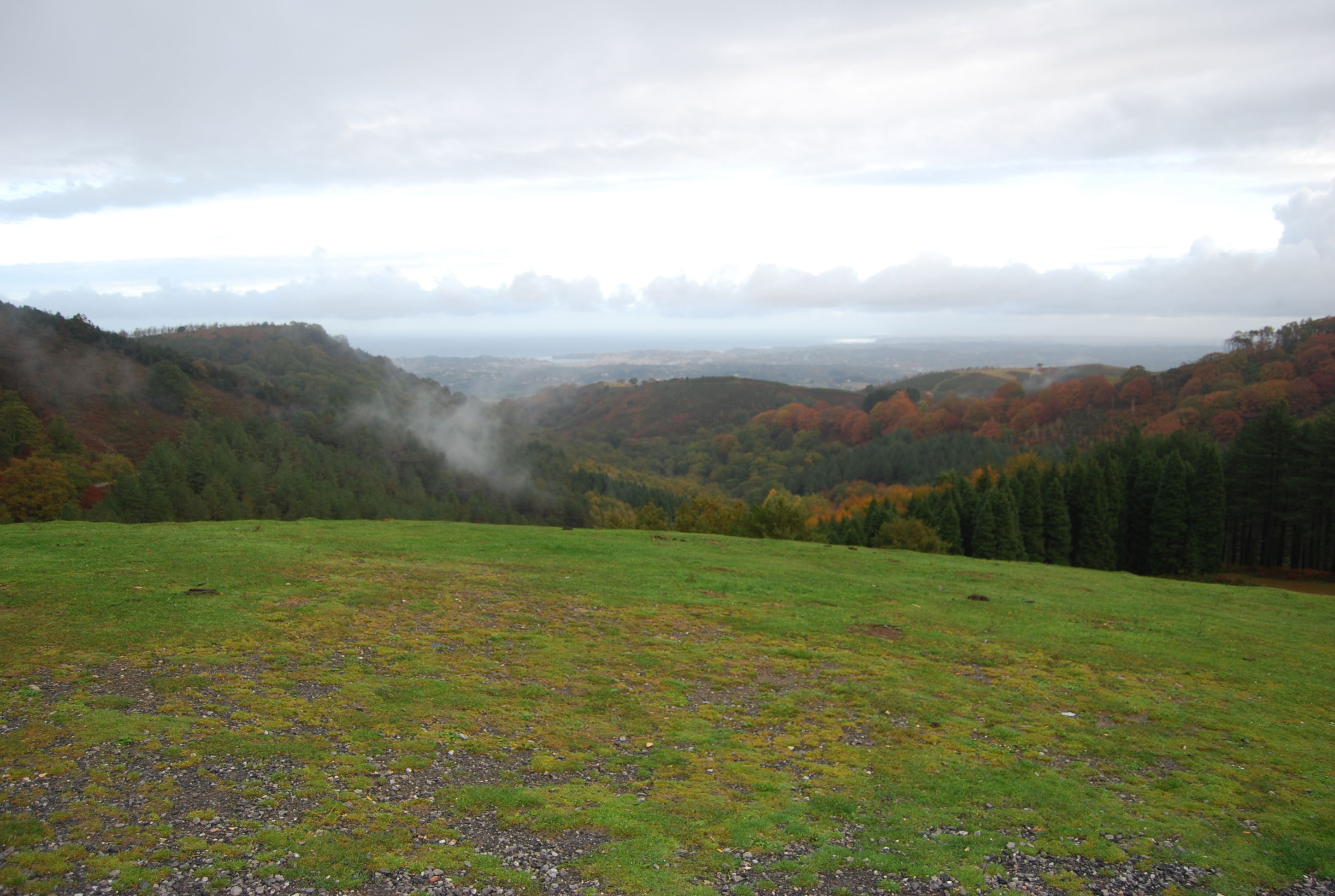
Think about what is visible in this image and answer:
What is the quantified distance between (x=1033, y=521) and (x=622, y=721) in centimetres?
5243

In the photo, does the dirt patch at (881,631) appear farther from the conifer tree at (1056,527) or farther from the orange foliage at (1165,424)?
the orange foliage at (1165,424)

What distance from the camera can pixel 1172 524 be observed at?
54.4 metres

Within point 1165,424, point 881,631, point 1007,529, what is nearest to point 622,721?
point 881,631

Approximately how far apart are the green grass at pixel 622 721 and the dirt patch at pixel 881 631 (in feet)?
0.72

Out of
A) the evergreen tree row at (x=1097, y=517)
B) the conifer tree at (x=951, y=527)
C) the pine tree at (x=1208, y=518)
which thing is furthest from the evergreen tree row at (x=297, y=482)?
the pine tree at (x=1208, y=518)

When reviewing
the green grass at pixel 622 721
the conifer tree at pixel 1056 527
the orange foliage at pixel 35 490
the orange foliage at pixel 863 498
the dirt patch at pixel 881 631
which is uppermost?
the green grass at pixel 622 721

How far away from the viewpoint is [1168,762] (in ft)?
38.8

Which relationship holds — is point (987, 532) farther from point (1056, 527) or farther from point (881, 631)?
point (881, 631)

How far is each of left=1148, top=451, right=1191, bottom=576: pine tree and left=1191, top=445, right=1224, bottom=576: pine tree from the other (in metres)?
0.48

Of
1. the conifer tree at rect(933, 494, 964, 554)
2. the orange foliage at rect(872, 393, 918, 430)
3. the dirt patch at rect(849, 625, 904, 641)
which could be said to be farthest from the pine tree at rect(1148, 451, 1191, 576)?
the orange foliage at rect(872, 393, 918, 430)

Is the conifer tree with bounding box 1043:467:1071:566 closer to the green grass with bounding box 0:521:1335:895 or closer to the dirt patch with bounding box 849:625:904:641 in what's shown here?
the green grass with bounding box 0:521:1335:895

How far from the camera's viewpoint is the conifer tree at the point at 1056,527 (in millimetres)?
55438

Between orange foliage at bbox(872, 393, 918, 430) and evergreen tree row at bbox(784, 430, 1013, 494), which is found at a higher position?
orange foliage at bbox(872, 393, 918, 430)

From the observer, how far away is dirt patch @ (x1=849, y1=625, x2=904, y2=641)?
18391 millimetres
